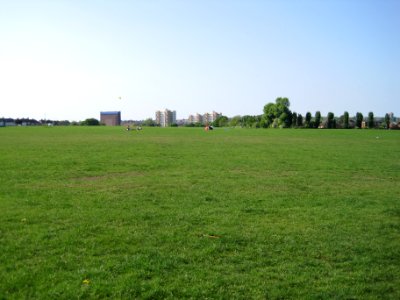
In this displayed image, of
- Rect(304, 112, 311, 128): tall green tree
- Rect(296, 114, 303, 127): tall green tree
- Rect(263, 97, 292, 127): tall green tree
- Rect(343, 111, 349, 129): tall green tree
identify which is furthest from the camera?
Rect(343, 111, 349, 129): tall green tree

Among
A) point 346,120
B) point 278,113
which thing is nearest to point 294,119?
point 278,113

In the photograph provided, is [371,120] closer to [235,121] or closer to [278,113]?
[278,113]

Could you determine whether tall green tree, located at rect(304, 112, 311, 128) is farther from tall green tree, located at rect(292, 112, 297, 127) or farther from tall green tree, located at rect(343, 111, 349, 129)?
tall green tree, located at rect(343, 111, 349, 129)

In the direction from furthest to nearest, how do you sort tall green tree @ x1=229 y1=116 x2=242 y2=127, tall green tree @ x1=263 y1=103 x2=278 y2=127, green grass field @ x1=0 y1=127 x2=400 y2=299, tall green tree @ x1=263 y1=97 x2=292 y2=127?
tall green tree @ x1=229 y1=116 x2=242 y2=127 < tall green tree @ x1=263 y1=103 x2=278 y2=127 < tall green tree @ x1=263 y1=97 x2=292 y2=127 < green grass field @ x1=0 y1=127 x2=400 y2=299

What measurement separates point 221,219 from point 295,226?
1.73 metres

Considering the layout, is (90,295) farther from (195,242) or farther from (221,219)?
(221,219)

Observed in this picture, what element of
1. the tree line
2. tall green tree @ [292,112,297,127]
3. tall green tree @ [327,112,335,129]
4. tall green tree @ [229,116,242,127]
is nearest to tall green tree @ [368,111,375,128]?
the tree line

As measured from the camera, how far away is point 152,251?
689 centimetres

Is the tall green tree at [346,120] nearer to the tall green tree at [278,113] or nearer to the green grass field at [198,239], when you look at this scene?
the tall green tree at [278,113]

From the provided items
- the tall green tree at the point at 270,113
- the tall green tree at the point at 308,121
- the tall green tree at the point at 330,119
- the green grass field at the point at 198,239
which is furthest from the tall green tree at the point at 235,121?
the green grass field at the point at 198,239

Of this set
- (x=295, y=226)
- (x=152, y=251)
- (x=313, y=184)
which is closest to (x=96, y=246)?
(x=152, y=251)

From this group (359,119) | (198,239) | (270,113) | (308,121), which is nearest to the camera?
(198,239)

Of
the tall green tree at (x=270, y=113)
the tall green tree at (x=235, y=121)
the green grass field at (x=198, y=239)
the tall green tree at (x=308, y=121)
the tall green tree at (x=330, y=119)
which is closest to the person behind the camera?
the green grass field at (x=198, y=239)

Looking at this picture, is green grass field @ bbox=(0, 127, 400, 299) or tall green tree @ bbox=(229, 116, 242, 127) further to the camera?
tall green tree @ bbox=(229, 116, 242, 127)
